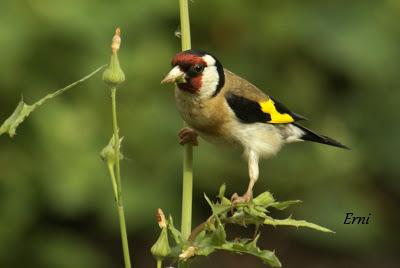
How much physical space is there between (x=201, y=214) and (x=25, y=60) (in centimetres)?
138

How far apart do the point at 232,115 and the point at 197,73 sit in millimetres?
345

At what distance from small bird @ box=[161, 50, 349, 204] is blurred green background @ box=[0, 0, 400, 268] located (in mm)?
1494

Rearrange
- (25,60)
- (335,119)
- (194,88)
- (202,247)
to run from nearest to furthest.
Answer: (202,247) < (194,88) < (25,60) < (335,119)

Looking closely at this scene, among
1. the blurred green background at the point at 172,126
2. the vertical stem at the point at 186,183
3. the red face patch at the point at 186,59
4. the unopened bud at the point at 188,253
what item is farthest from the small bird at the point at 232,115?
the blurred green background at the point at 172,126

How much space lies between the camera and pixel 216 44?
178 inches

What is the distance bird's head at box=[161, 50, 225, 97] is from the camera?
212cm

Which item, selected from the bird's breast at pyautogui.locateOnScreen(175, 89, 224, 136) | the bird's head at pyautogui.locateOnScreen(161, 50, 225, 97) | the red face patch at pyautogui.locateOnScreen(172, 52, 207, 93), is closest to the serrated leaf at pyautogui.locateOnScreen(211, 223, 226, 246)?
the bird's head at pyautogui.locateOnScreen(161, 50, 225, 97)

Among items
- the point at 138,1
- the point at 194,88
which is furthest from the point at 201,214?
the point at 194,88

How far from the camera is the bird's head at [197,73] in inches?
83.3

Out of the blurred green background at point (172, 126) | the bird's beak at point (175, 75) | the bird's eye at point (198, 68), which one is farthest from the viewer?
the blurred green background at point (172, 126)

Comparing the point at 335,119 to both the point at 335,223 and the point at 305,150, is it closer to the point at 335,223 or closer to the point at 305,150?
the point at 305,150

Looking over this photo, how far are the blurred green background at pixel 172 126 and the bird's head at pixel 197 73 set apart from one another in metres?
1.57

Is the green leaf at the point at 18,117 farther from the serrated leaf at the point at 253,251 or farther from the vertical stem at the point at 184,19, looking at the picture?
the serrated leaf at the point at 253,251

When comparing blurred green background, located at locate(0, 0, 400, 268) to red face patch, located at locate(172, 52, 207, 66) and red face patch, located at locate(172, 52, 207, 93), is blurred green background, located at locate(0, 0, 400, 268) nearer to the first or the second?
red face patch, located at locate(172, 52, 207, 93)
